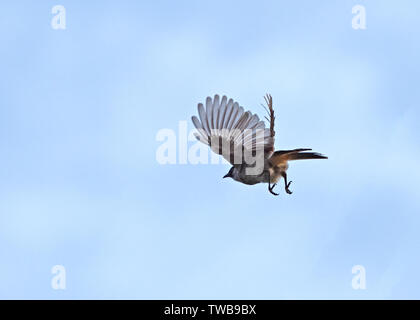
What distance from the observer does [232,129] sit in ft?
36.6

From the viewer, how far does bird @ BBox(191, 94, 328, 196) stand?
36.1ft

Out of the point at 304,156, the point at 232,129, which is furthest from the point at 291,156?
the point at 232,129

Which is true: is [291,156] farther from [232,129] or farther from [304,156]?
[232,129]

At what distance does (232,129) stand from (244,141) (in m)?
0.26

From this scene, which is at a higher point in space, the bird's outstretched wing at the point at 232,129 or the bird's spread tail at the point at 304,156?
the bird's outstretched wing at the point at 232,129

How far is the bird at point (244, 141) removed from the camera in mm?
11008

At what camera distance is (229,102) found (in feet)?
36.0

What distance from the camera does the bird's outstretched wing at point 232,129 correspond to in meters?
11.0

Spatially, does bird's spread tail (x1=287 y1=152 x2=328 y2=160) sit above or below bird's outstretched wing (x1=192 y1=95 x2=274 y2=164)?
below

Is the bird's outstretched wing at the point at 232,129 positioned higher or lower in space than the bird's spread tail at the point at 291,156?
higher

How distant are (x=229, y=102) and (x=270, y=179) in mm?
1375

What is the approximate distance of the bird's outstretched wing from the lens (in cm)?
1099
